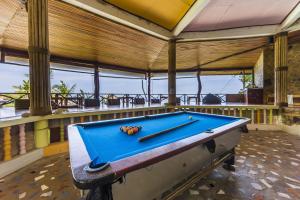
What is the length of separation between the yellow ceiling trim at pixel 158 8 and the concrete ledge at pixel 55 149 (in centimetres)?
357

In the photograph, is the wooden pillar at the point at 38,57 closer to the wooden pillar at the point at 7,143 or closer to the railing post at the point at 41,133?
the railing post at the point at 41,133

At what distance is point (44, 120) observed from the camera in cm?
302

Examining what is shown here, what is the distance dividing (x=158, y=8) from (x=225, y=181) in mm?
4411

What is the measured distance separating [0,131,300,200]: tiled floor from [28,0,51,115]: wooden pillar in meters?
1.05

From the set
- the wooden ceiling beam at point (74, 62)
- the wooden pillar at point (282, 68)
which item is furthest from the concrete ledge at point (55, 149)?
the wooden pillar at point (282, 68)

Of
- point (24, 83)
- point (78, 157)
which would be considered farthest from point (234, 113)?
point (24, 83)

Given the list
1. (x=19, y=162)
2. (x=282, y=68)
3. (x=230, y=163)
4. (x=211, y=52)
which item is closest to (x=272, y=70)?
(x=282, y=68)

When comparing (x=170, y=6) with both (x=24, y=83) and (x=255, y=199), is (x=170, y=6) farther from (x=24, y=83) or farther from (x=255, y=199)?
(x=24, y=83)

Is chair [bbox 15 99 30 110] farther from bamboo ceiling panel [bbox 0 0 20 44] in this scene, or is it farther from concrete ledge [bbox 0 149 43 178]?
concrete ledge [bbox 0 149 43 178]

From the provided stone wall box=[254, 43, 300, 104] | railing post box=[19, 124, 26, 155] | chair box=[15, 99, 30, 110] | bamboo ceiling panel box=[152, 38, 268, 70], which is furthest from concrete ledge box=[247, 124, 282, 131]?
chair box=[15, 99, 30, 110]

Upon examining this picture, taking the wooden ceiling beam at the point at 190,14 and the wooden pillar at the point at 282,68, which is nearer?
the wooden ceiling beam at the point at 190,14

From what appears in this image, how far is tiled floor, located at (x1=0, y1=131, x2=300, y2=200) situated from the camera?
6.38ft

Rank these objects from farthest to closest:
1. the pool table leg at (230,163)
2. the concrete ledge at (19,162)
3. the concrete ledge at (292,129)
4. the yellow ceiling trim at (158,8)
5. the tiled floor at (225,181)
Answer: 1. the concrete ledge at (292,129)
2. the yellow ceiling trim at (158,8)
3. the pool table leg at (230,163)
4. the concrete ledge at (19,162)
5. the tiled floor at (225,181)

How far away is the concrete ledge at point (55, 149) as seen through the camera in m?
3.20
